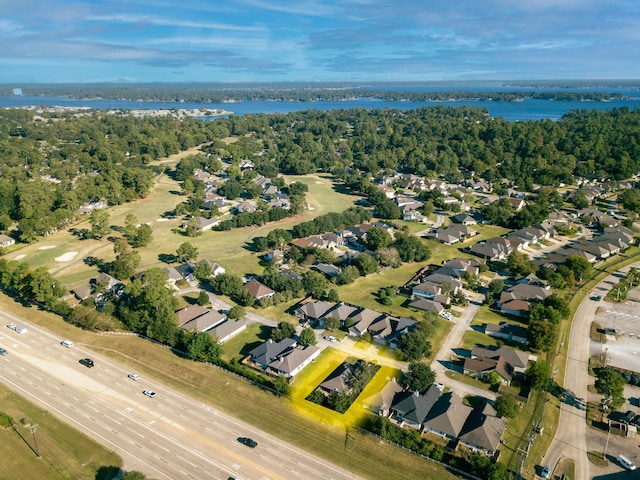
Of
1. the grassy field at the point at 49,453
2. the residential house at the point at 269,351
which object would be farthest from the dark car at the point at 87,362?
the residential house at the point at 269,351

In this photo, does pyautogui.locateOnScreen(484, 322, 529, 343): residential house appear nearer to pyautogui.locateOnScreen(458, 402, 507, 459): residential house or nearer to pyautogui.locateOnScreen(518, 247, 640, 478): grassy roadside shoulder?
pyautogui.locateOnScreen(518, 247, 640, 478): grassy roadside shoulder

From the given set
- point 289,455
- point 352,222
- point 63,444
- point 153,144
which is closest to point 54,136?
point 153,144

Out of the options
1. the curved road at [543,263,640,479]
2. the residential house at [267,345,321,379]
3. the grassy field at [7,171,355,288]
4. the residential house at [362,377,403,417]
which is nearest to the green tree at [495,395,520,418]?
the curved road at [543,263,640,479]

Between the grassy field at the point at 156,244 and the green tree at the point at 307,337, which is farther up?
the grassy field at the point at 156,244

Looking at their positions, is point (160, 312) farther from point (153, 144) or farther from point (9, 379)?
point (153, 144)

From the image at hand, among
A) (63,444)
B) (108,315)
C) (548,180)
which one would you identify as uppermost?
(548,180)

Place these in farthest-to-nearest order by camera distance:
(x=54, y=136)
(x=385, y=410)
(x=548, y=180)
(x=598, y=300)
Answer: (x=54, y=136) → (x=548, y=180) → (x=598, y=300) → (x=385, y=410)

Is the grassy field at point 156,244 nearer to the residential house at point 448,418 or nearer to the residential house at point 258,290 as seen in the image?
the residential house at point 258,290
